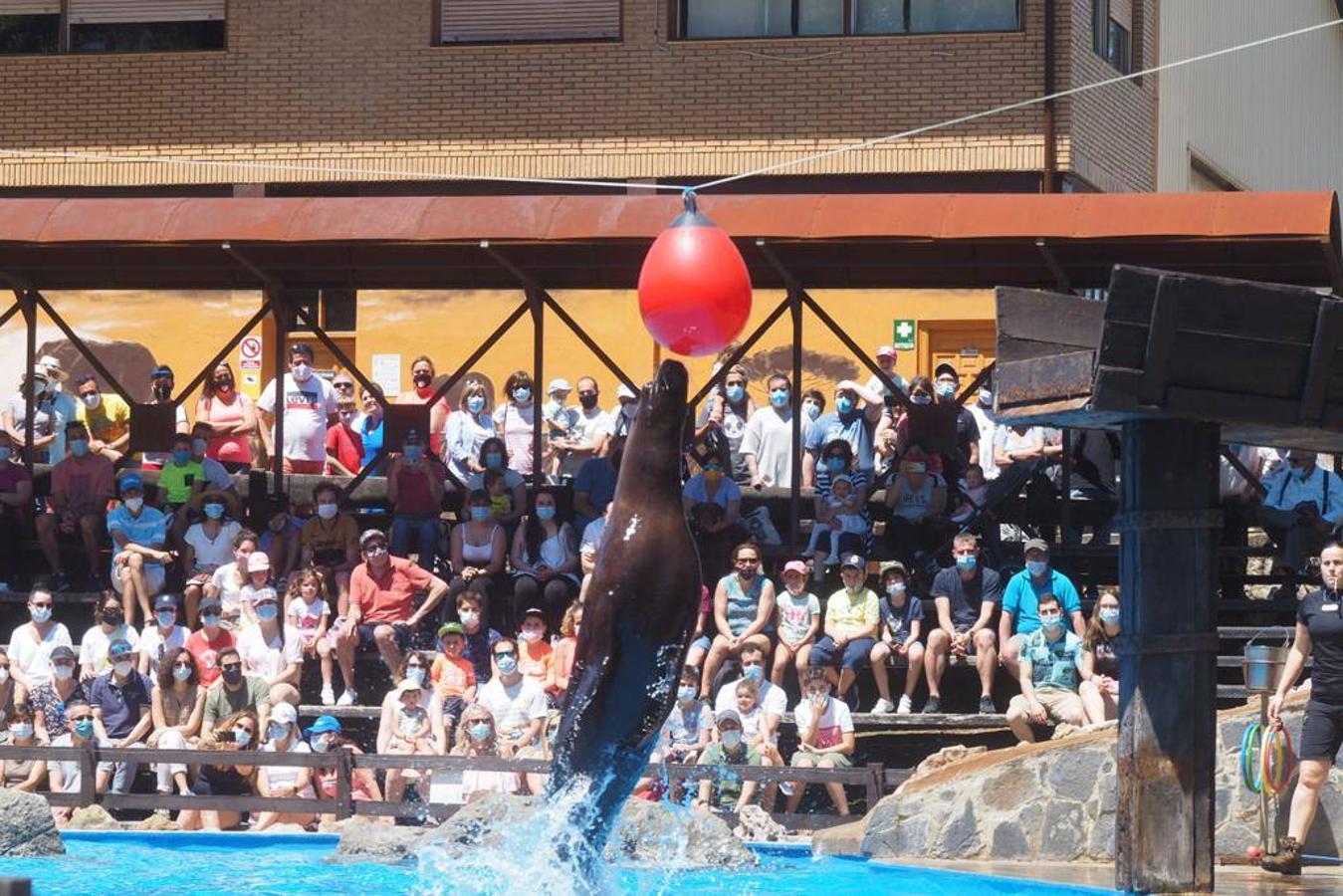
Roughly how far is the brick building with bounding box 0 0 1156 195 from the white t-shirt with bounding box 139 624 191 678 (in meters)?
8.90

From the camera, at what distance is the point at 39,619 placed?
1788cm

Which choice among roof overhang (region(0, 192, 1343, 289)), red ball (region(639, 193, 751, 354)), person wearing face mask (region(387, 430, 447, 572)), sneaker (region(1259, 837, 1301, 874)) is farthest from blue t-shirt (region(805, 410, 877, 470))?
red ball (region(639, 193, 751, 354))

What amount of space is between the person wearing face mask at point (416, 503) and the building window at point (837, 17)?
8.94m

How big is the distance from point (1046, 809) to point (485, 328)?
47.0ft

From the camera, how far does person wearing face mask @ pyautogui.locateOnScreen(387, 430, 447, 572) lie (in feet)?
61.7

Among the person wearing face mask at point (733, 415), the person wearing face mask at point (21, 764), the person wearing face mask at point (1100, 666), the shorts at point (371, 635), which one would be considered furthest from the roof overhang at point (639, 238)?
the person wearing face mask at point (21, 764)

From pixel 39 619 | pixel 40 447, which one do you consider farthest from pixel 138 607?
pixel 40 447

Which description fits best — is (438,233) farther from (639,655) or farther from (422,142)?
(639,655)

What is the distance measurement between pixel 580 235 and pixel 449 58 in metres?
8.68

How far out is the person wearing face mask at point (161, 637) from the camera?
17.5 metres

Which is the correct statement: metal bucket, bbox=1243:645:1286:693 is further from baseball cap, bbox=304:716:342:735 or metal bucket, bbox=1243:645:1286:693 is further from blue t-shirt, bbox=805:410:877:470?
baseball cap, bbox=304:716:342:735

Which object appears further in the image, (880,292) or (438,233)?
(880,292)

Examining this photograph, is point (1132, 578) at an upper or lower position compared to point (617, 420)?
lower

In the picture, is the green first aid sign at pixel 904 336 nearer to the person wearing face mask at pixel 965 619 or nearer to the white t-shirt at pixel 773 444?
the white t-shirt at pixel 773 444
